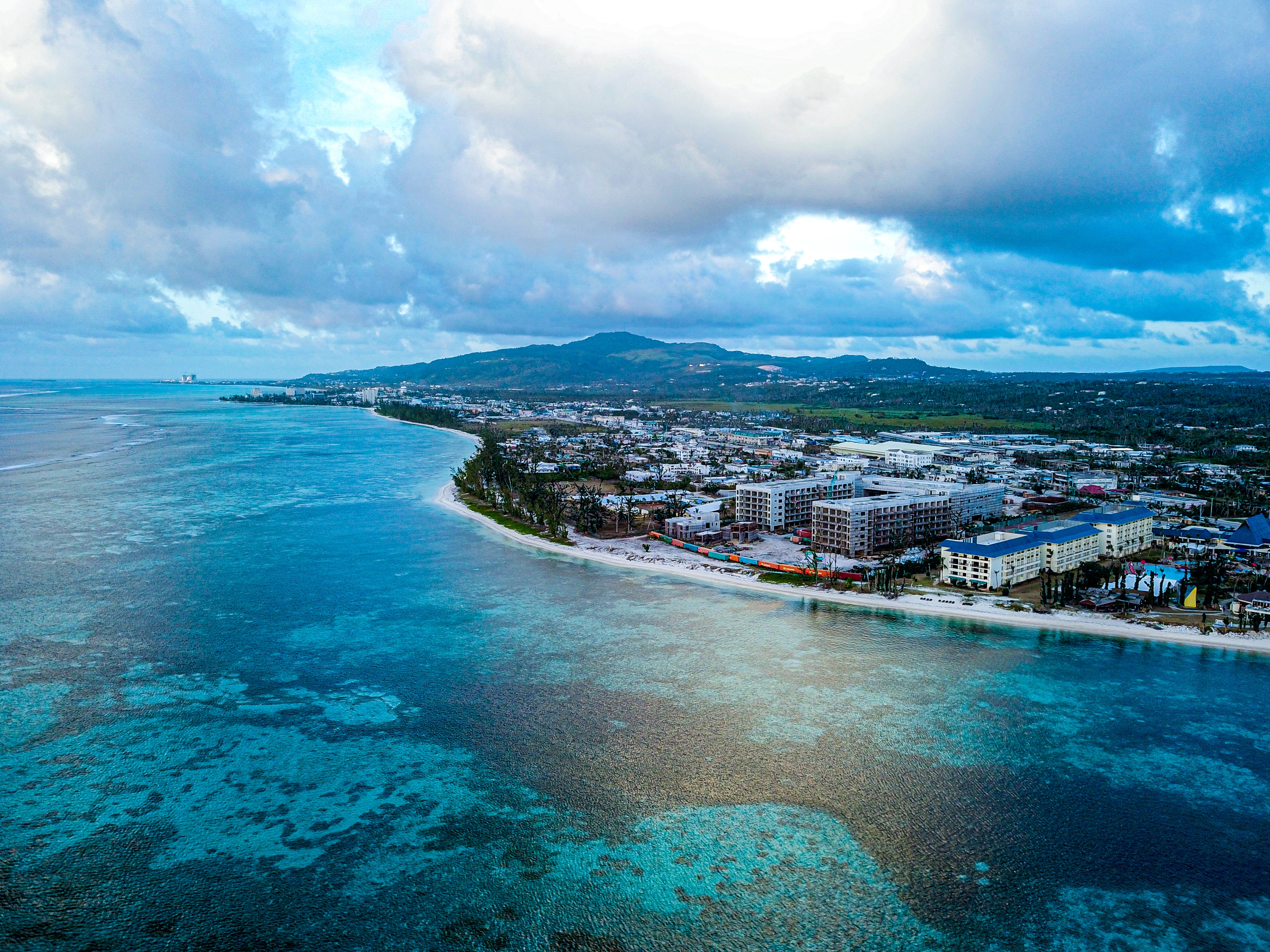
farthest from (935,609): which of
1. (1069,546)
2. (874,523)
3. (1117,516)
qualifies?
(1117,516)

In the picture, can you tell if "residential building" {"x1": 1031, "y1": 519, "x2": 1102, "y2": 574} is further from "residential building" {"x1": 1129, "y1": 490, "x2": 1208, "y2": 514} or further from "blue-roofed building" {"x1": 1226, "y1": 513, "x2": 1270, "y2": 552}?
"residential building" {"x1": 1129, "y1": 490, "x2": 1208, "y2": 514}

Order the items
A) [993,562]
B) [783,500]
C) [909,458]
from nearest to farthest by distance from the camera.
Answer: [993,562]
[783,500]
[909,458]

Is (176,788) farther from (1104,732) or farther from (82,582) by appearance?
(1104,732)

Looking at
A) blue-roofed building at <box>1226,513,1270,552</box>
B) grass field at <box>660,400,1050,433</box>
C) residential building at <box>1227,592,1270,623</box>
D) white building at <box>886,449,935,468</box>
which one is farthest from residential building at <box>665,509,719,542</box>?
grass field at <box>660,400,1050,433</box>

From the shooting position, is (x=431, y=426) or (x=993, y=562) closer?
(x=993, y=562)

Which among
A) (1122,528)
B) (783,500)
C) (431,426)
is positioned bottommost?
(1122,528)

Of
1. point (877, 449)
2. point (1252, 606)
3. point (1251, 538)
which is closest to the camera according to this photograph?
point (1252, 606)

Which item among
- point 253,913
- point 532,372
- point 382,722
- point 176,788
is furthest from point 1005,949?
point 532,372

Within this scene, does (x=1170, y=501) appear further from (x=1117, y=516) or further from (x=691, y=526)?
(x=691, y=526)
